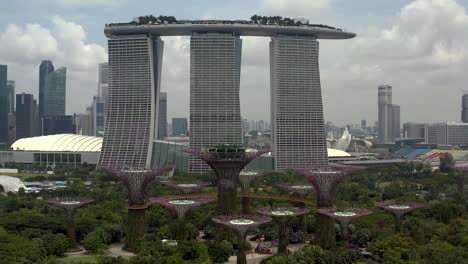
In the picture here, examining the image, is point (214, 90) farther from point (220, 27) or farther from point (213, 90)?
point (220, 27)

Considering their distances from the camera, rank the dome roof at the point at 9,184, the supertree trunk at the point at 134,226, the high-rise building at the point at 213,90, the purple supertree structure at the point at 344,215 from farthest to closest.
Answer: the high-rise building at the point at 213,90 < the dome roof at the point at 9,184 < the supertree trunk at the point at 134,226 < the purple supertree structure at the point at 344,215

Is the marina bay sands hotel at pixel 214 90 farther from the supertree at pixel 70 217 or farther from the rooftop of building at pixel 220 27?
the supertree at pixel 70 217

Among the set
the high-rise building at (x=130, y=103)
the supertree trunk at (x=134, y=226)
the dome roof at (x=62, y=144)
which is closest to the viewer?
the supertree trunk at (x=134, y=226)

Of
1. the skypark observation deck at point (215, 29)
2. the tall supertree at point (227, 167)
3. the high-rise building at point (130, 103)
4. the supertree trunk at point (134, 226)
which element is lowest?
the supertree trunk at point (134, 226)

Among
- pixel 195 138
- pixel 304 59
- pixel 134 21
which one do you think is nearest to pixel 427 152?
pixel 304 59

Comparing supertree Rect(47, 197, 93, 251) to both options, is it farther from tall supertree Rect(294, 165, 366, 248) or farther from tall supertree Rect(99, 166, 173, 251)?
tall supertree Rect(294, 165, 366, 248)

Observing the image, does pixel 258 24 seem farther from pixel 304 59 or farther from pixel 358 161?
pixel 358 161

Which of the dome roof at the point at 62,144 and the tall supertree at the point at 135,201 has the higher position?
the dome roof at the point at 62,144

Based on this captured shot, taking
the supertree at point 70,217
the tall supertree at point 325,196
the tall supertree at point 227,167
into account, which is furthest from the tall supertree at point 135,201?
the tall supertree at point 325,196
